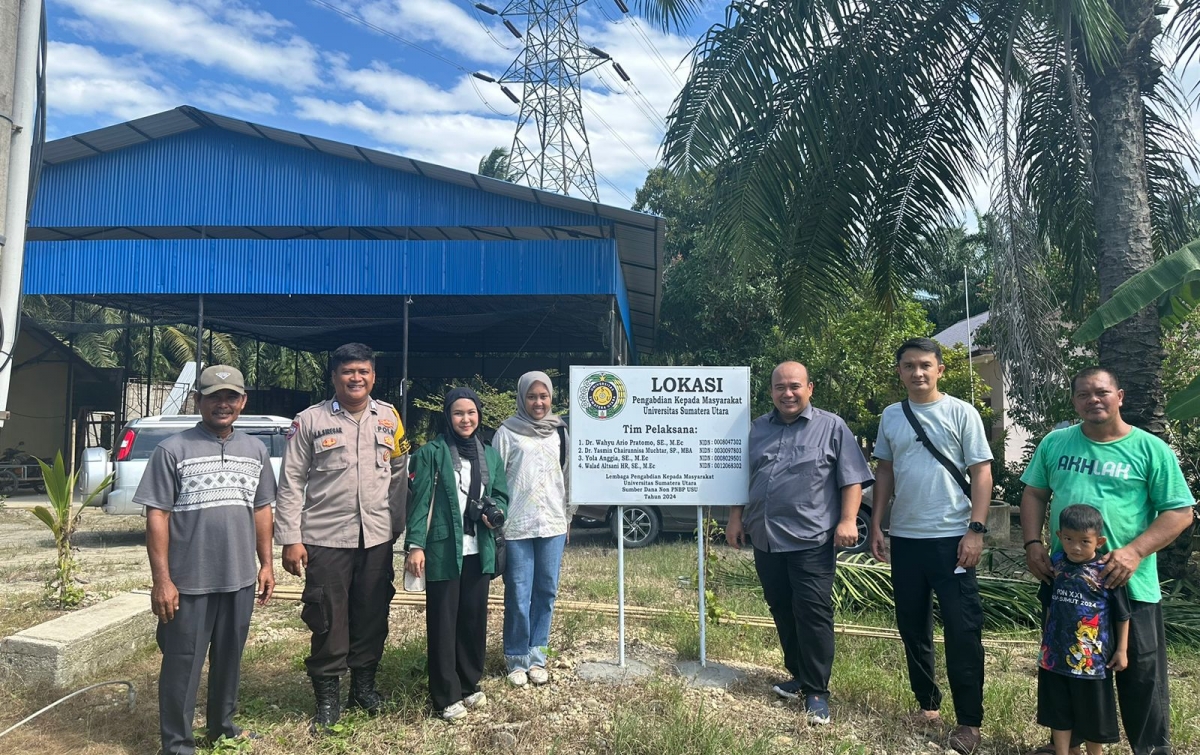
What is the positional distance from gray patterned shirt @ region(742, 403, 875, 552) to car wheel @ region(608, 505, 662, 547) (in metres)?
5.55

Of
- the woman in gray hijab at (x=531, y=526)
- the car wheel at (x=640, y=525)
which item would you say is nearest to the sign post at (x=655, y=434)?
the woman in gray hijab at (x=531, y=526)

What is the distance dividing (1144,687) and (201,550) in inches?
154

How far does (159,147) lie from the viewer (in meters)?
17.3

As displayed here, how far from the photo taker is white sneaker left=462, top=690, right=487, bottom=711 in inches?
160

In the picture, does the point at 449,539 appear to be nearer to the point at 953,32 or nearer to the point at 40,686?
the point at 40,686

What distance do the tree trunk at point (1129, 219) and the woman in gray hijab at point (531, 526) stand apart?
453 cm

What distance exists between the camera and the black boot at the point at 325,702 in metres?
3.84

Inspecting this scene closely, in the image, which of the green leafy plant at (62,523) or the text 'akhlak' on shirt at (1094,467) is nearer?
the text 'akhlak' on shirt at (1094,467)

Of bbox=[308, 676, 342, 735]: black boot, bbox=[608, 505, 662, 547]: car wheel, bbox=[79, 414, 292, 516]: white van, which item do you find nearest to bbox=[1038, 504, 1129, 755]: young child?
bbox=[308, 676, 342, 735]: black boot

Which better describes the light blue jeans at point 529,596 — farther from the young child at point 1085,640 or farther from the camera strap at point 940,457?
the young child at point 1085,640

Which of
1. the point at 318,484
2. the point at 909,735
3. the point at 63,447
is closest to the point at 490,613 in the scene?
the point at 318,484

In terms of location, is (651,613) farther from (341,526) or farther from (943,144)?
(943,144)

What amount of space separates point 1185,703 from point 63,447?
2145cm

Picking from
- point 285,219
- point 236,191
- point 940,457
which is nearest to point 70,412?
point 236,191
